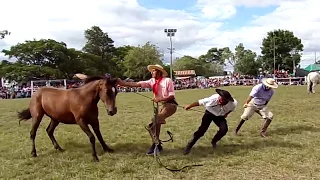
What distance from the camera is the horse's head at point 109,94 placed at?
679 cm

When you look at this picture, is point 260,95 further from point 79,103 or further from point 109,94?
point 79,103

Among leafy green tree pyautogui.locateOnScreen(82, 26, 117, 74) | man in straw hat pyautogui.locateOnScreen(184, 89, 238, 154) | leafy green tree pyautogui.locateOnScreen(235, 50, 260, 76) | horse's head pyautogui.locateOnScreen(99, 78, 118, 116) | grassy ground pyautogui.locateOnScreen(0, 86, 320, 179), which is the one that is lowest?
grassy ground pyautogui.locateOnScreen(0, 86, 320, 179)

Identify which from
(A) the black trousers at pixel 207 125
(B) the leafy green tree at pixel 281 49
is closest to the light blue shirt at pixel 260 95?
(A) the black trousers at pixel 207 125

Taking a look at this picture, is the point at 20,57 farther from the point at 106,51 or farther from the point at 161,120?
the point at 161,120

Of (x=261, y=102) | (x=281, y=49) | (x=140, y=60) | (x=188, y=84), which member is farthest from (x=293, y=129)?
(x=140, y=60)

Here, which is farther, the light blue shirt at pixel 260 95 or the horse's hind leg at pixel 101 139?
the light blue shirt at pixel 260 95

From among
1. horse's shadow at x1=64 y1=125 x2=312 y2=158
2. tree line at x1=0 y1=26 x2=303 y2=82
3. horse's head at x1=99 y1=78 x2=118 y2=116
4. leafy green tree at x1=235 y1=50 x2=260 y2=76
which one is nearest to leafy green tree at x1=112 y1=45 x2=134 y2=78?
tree line at x1=0 y1=26 x2=303 y2=82

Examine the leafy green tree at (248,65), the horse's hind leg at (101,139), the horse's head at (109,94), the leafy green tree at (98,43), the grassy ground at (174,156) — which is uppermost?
the leafy green tree at (98,43)

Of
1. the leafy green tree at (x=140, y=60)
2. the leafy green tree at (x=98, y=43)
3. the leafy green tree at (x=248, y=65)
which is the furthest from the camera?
the leafy green tree at (x=98, y=43)

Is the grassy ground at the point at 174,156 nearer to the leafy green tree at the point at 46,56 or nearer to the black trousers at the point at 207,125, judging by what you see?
the black trousers at the point at 207,125

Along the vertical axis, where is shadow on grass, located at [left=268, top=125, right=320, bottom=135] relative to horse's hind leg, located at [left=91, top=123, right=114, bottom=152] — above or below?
below

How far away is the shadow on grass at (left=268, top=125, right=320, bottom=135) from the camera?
9.68m

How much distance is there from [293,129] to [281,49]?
187 feet

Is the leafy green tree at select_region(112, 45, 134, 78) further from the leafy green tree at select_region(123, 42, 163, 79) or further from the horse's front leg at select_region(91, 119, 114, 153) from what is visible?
the horse's front leg at select_region(91, 119, 114, 153)
